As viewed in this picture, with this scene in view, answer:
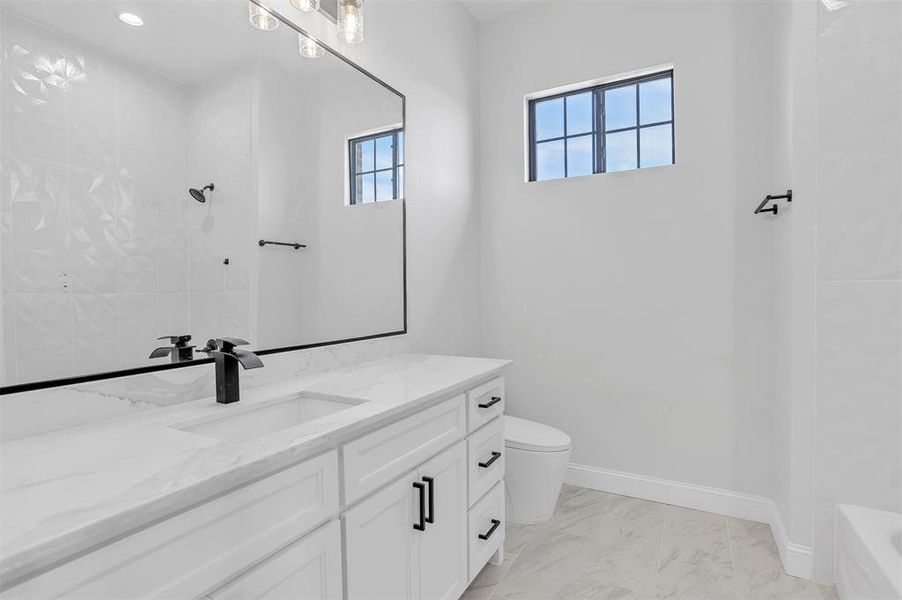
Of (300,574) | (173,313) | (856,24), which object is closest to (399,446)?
(300,574)

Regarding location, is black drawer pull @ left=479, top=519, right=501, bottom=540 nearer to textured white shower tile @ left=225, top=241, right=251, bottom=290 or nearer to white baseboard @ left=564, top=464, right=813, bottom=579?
white baseboard @ left=564, top=464, right=813, bottom=579

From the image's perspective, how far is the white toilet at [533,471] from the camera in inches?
84.1

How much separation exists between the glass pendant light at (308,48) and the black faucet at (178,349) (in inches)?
43.3

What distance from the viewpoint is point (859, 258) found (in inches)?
67.1

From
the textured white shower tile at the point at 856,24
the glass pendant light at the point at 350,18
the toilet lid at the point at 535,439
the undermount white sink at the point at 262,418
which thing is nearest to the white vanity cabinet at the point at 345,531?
the undermount white sink at the point at 262,418

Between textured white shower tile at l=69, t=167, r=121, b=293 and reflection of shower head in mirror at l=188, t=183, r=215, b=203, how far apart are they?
167 mm

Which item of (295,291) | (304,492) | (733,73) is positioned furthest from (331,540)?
(733,73)

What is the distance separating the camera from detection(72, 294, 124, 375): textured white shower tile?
3.41 ft

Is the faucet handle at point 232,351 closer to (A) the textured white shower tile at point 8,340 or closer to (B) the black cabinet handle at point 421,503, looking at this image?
(A) the textured white shower tile at point 8,340

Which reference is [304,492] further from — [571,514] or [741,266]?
[741,266]

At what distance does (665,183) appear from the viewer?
247 centimetres

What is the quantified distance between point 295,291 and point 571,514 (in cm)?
182

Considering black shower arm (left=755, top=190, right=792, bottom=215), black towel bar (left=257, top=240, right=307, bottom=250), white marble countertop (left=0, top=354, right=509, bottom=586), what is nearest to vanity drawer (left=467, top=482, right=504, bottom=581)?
white marble countertop (left=0, top=354, right=509, bottom=586)

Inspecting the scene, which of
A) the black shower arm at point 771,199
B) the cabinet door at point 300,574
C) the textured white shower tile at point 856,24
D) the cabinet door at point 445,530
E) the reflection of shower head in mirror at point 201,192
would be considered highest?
the textured white shower tile at point 856,24
